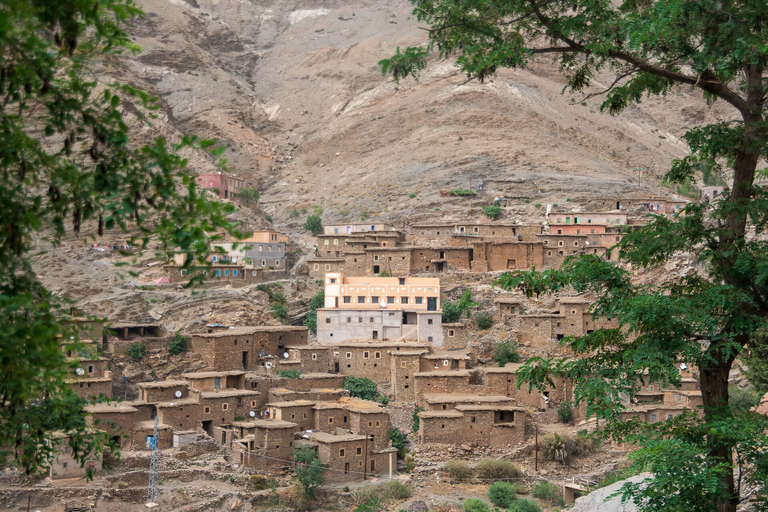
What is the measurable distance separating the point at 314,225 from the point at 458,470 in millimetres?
33057

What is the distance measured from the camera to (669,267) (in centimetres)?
4253

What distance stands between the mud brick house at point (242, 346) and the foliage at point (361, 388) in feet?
11.5

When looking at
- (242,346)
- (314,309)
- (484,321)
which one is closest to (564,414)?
(484,321)

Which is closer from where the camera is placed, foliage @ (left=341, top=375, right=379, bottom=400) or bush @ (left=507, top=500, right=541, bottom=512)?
bush @ (left=507, top=500, right=541, bottom=512)

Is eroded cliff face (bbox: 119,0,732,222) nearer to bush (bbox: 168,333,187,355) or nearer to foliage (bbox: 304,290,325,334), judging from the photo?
foliage (bbox: 304,290,325,334)

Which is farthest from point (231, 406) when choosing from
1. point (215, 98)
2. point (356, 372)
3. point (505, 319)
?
point (215, 98)

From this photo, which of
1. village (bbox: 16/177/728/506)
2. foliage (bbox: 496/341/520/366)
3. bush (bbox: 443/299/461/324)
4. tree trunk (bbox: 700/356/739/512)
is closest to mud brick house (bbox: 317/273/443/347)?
village (bbox: 16/177/728/506)

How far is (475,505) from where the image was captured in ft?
90.6

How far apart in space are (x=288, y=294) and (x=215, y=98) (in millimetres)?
45874

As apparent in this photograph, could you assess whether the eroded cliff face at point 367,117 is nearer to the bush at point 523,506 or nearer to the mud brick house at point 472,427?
the mud brick house at point 472,427

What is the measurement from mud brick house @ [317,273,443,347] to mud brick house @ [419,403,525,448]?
7.65 metres

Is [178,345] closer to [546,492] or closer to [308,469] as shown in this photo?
[308,469]

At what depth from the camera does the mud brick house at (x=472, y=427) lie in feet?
105

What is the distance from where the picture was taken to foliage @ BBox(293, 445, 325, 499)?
94.2 ft
